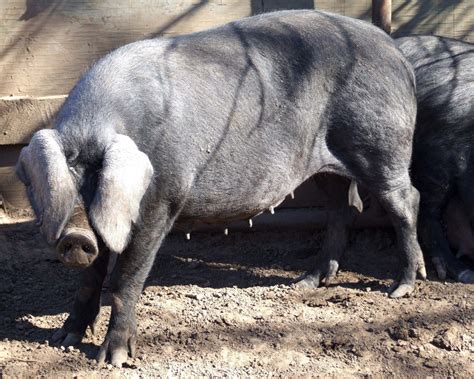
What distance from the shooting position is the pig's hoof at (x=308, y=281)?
16.2ft

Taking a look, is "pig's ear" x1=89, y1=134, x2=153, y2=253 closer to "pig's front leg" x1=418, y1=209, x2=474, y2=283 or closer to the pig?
"pig's front leg" x1=418, y1=209, x2=474, y2=283

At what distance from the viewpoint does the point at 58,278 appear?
16.2ft

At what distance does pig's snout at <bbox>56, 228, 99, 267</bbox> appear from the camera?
3.57 m

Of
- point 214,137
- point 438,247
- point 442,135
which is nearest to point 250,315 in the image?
point 214,137

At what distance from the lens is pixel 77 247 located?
11.8ft

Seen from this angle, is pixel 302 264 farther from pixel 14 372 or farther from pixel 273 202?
pixel 14 372

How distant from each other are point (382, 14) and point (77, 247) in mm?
2540

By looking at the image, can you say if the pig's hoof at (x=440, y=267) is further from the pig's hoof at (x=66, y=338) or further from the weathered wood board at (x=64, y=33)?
the pig's hoof at (x=66, y=338)

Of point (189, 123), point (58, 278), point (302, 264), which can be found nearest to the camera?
point (189, 123)

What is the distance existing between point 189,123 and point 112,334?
1067mm

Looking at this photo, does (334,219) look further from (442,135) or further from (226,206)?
(226,206)

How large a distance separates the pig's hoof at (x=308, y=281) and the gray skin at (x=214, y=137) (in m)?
0.47

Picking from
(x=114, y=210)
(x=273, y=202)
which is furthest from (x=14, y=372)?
(x=273, y=202)

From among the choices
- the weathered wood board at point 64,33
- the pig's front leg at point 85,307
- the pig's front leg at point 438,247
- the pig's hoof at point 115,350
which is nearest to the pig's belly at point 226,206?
the pig's front leg at point 85,307
